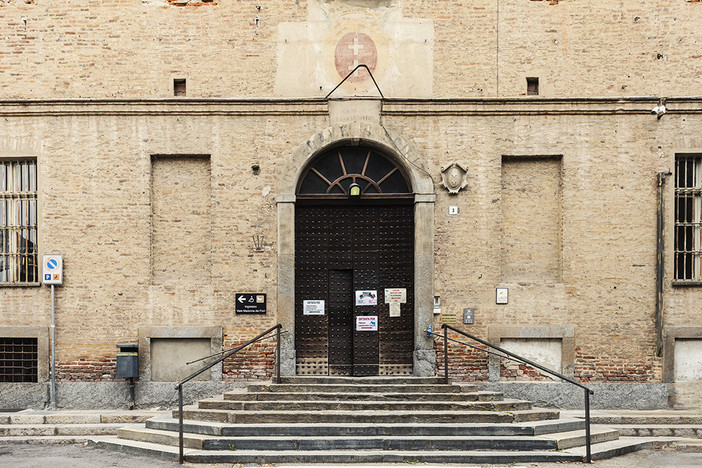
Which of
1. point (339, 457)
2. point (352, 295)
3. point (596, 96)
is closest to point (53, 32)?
point (352, 295)

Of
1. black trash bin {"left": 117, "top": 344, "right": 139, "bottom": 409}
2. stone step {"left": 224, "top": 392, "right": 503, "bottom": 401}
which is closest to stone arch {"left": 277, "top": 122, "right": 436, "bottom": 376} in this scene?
stone step {"left": 224, "top": 392, "right": 503, "bottom": 401}

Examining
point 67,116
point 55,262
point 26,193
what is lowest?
point 55,262

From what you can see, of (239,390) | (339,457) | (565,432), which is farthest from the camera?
(239,390)

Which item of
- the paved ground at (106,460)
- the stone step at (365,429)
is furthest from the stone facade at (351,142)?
the stone step at (365,429)

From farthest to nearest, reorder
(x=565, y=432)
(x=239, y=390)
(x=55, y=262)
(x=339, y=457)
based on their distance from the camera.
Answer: (x=55, y=262)
(x=239, y=390)
(x=565, y=432)
(x=339, y=457)

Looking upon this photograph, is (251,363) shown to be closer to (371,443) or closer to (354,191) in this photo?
(371,443)

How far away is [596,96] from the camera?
11961 mm

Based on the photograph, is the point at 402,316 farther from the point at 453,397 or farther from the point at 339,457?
the point at 339,457

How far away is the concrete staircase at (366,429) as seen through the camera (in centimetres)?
897

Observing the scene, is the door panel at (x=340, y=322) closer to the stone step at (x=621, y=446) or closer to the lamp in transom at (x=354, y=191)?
the lamp in transom at (x=354, y=191)

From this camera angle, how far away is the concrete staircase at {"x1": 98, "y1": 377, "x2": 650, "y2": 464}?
897 cm

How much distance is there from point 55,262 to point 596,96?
417 inches

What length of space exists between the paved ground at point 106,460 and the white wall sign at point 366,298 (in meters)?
3.81

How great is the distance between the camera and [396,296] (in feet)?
39.5
